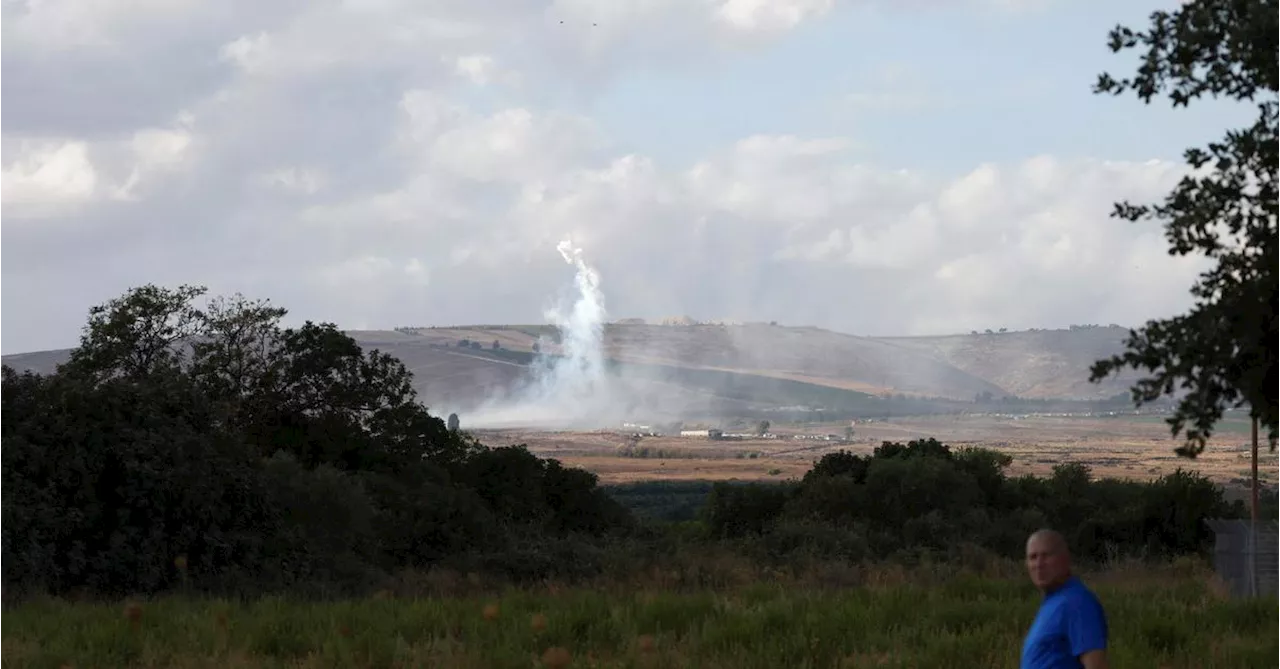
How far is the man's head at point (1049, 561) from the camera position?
7691mm

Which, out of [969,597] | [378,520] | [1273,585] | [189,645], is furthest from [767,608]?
Result: [378,520]

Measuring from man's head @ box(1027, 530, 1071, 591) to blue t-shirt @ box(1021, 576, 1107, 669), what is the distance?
9 centimetres

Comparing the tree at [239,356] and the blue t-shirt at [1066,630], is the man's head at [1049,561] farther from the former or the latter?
the tree at [239,356]

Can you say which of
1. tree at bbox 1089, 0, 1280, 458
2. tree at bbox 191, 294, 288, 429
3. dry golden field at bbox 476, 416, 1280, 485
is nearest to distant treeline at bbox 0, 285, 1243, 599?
tree at bbox 191, 294, 288, 429

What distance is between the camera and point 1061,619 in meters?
7.68

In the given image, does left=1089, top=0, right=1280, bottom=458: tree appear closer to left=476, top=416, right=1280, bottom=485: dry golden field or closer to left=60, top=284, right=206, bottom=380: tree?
left=60, top=284, right=206, bottom=380: tree

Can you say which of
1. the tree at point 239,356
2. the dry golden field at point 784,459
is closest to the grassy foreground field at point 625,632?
the tree at point 239,356

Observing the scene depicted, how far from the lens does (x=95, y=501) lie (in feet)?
82.5

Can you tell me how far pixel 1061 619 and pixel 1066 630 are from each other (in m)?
0.06

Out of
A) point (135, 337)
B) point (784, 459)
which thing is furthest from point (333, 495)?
point (784, 459)

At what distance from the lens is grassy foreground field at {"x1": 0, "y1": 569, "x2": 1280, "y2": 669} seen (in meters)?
13.2

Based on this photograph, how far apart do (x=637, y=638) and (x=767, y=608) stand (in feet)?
6.47

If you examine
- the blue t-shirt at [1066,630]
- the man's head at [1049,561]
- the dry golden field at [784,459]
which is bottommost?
the dry golden field at [784,459]

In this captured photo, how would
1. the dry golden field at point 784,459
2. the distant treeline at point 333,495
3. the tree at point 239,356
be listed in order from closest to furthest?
the distant treeline at point 333,495 < the tree at point 239,356 < the dry golden field at point 784,459
